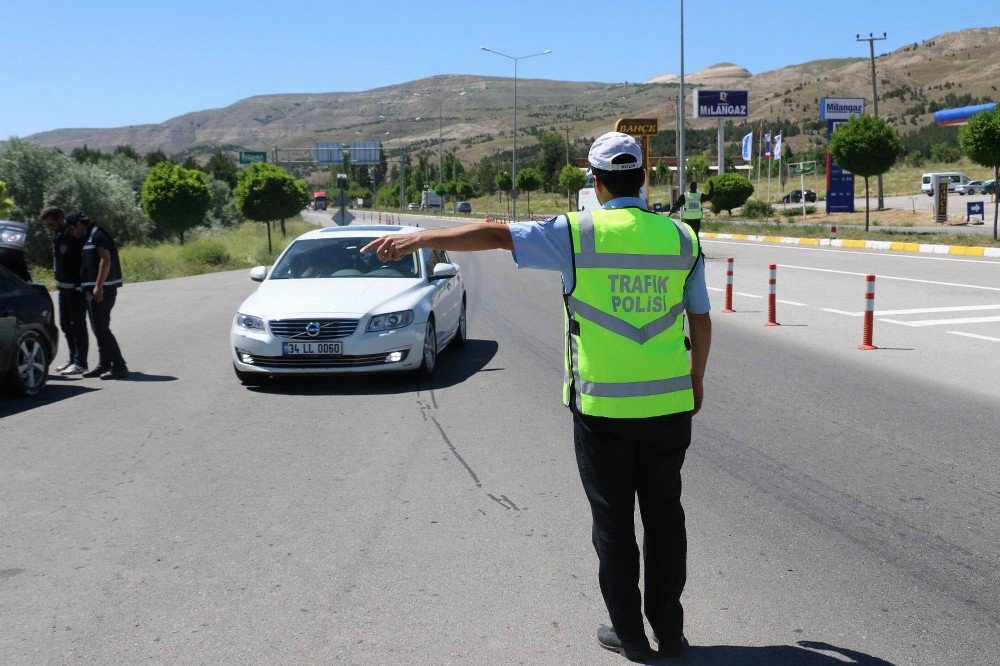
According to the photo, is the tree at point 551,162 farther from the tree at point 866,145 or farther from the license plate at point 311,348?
the license plate at point 311,348

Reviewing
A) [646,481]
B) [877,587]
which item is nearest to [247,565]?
[646,481]

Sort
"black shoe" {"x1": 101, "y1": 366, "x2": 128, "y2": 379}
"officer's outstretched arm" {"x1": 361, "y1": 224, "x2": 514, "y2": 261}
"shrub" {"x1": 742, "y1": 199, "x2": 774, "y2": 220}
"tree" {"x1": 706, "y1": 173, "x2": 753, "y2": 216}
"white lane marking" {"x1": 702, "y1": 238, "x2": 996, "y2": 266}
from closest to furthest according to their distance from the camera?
1. "officer's outstretched arm" {"x1": 361, "y1": 224, "x2": 514, "y2": 261}
2. "black shoe" {"x1": 101, "y1": 366, "x2": 128, "y2": 379}
3. "white lane marking" {"x1": 702, "y1": 238, "x2": 996, "y2": 266}
4. "tree" {"x1": 706, "y1": 173, "x2": 753, "y2": 216}
5. "shrub" {"x1": 742, "y1": 199, "x2": 774, "y2": 220}

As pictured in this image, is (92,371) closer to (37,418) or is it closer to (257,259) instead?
(37,418)

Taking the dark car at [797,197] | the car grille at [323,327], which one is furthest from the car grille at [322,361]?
the dark car at [797,197]

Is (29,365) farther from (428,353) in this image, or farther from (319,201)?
(319,201)

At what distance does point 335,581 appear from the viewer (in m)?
4.53

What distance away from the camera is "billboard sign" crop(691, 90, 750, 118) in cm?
6481

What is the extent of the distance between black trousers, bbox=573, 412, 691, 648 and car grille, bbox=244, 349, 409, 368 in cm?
581

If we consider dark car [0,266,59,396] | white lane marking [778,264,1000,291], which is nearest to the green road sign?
white lane marking [778,264,1000,291]

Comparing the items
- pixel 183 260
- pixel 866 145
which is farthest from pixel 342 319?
pixel 866 145

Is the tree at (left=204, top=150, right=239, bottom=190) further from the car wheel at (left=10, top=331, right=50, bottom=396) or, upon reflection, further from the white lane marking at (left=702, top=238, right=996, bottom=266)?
the car wheel at (left=10, top=331, right=50, bottom=396)

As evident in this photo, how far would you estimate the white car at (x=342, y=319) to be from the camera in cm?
935

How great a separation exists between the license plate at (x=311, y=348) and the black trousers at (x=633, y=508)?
→ 19.0ft

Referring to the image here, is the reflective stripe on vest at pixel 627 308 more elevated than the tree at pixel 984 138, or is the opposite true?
the tree at pixel 984 138
